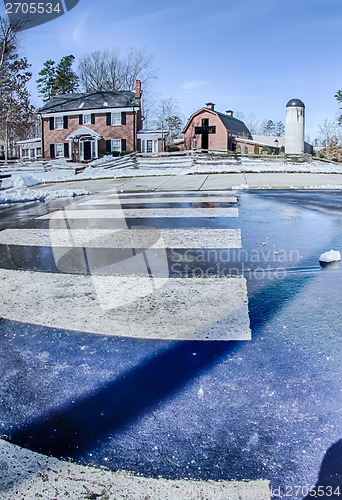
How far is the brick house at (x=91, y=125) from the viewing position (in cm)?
3675

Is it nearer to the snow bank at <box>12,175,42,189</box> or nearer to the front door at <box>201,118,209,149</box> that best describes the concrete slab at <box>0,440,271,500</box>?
the snow bank at <box>12,175,42,189</box>

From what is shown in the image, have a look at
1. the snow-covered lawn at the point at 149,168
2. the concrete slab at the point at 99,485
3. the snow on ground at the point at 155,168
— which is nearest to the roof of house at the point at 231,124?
the snow-covered lawn at the point at 149,168

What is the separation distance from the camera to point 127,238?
4.76 m

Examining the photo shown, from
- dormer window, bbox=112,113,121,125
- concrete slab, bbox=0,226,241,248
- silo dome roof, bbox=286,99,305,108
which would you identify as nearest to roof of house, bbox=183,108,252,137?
silo dome roof, bbox=286,99,305,108

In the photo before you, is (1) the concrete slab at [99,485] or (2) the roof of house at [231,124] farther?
(2) the roof of house at [231,124]

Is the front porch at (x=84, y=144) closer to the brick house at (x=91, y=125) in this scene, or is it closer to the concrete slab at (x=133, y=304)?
the brick house at (x=91, y=125)

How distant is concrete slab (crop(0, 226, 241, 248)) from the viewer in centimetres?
445

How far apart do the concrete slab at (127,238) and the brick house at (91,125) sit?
3300 centimetres

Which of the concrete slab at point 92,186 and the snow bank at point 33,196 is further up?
the concrete slab at point 92,186

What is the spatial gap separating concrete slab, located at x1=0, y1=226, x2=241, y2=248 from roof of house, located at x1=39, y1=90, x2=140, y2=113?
3364 centimetres

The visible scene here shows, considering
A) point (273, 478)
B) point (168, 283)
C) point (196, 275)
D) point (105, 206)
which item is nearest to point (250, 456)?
point (273, 478)

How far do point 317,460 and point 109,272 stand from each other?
7.94 feet

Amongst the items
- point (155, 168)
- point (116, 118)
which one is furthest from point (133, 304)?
point (116, 118)

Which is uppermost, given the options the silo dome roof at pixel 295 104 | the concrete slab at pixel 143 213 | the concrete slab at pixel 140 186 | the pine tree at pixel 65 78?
the pine tree at pixel 65 78
